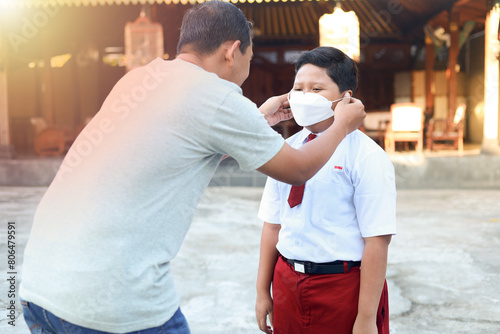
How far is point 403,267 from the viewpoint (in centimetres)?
442

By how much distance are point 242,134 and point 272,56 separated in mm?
12323

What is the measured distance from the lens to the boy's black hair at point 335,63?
179 cm

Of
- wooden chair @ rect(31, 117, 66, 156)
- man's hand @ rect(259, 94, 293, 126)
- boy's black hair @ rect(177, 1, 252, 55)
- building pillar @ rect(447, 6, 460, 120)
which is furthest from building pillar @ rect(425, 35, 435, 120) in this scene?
boy's black hair @ rect(177, 1, 252, 55)

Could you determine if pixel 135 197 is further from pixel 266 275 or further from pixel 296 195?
pixel 266 275

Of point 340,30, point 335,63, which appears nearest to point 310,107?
point 335,63

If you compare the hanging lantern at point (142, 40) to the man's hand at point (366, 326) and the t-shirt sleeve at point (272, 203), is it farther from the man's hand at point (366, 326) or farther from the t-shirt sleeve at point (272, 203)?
the man's hand at point (366, 326)

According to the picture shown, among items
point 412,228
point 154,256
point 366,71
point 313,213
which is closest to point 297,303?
point 313,213

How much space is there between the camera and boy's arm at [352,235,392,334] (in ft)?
5.47

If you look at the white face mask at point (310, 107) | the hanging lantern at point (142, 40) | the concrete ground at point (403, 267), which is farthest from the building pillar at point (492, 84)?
the white face mask at point (310, 107)

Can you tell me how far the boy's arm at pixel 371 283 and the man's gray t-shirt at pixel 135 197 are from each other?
553 mm

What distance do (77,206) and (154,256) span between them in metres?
0.22

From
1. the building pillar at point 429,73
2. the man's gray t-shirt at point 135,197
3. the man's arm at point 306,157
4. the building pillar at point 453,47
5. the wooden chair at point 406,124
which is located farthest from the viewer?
the building pillar at point 429,73

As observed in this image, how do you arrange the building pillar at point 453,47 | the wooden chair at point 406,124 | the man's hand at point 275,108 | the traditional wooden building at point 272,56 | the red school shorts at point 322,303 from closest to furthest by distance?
1. the red school shorts at point 322,303
2. the man's hand at point 275,108
3. the wooden chair at point 406,124
4. the building pillar at point 453,47
5. the traditional wooden building at point 272,56

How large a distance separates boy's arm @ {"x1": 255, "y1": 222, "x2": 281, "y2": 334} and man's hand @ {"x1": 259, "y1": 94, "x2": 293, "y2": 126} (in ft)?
1.33
